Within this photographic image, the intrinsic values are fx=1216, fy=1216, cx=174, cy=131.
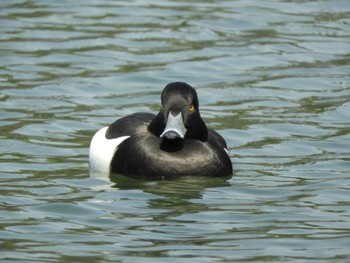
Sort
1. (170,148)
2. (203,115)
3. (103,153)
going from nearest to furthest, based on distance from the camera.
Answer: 1. (170,148)
2. (103,153)
3. (203,115)

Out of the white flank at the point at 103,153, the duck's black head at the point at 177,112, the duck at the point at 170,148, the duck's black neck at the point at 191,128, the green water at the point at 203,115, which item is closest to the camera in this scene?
the green water at the point at 203,115

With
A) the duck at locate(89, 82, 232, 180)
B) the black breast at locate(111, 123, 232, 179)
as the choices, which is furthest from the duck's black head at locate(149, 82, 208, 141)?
the black breast at locate(111, 123, 232, 179)

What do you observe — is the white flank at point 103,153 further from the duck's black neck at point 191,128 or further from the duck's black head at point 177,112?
the duck's black head at point 177,112

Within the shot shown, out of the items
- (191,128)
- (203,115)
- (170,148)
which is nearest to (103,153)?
(170,148)

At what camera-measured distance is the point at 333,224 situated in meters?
9.38

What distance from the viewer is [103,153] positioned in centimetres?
1150

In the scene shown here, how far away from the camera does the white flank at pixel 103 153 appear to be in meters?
11.5

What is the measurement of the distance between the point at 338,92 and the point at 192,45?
9.24 ft

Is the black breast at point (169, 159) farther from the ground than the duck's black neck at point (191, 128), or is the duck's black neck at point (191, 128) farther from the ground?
the duck's black neck at point (191, 128)

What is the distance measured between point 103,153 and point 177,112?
940 mm

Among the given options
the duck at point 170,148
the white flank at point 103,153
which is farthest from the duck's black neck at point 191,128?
the white flank at point 103,153

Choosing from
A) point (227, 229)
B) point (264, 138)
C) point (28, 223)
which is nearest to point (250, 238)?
point (227, 229)

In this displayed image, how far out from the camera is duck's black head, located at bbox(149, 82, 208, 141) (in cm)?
1092

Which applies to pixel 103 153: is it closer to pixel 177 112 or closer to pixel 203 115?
pixel 177 112
